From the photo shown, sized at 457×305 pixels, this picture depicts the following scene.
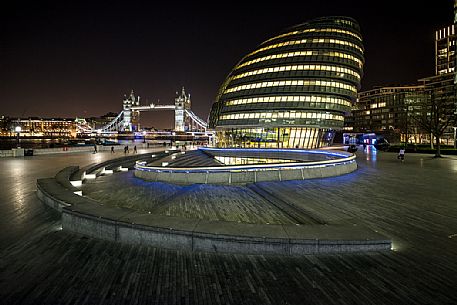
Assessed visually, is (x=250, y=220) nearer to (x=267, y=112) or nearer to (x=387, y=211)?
(x=387, y=211)

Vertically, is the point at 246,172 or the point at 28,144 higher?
the point at 28,144

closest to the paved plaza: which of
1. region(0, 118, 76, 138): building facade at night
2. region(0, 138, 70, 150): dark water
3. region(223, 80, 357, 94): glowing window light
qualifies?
region(223, 80, 357, 94): glowing window light

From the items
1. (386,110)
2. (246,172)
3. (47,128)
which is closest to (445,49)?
(386,110)

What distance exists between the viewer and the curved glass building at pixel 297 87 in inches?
2026

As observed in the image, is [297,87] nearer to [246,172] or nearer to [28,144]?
[246,172]

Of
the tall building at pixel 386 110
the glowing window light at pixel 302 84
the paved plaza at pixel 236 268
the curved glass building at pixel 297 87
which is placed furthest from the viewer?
the tall building at pixel 386 110

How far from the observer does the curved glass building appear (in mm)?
51469

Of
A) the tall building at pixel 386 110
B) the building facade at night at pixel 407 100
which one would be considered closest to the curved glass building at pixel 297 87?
the building facade at night at pixel 407 100

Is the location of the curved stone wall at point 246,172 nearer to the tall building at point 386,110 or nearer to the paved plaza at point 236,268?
the paved plaza at point 236,268

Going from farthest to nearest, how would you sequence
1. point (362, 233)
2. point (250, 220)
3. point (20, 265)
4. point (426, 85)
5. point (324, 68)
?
point (426, 85)
point (324, 68)
point (250, 220)
point (362, 233)
point (20, 265)

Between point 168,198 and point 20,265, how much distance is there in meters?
7.23

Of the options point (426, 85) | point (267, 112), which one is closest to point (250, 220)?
point (267, 112)

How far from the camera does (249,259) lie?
5902 mm

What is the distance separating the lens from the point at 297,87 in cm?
5075
